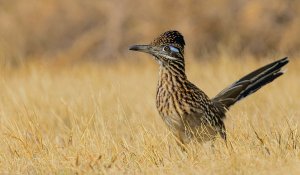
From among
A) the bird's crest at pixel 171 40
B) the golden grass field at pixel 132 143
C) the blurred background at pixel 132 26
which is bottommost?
the golden grass field at pixel 132 143

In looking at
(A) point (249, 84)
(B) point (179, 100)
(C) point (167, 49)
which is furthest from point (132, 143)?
(A) point (249, 84)

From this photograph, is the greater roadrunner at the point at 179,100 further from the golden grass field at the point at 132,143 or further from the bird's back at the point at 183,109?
the golden grass field at the point at 132,143

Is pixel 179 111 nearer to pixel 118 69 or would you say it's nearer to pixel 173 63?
pixel 173 63

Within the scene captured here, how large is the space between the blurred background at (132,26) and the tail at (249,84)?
9.80 metres

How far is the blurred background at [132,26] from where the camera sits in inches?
768

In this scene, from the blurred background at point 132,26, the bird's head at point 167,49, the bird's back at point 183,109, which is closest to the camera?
the bird's back at point 183,109

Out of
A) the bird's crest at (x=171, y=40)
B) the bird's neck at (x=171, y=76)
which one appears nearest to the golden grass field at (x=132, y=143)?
the bird's neck at (x=171, y=76)

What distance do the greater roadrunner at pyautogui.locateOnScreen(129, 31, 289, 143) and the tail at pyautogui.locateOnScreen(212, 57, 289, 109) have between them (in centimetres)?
41

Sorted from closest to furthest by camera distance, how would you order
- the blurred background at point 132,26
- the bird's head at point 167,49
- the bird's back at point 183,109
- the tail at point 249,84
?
the bird's back at point 183,109, the bird's head at point 167,49, the tail at point 249,84, the blurred background at point 132,26

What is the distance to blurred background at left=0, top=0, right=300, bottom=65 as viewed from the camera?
19516 mm

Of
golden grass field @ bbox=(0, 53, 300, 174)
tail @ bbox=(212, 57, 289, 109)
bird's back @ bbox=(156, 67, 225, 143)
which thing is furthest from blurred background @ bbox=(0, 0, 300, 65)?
bird's back @ bbox=(156, 67, 225, 143)

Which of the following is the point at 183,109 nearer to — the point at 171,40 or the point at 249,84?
the point at 171,40

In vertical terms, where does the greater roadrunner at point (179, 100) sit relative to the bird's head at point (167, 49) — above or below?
below

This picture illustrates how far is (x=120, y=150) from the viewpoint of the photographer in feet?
22.4
